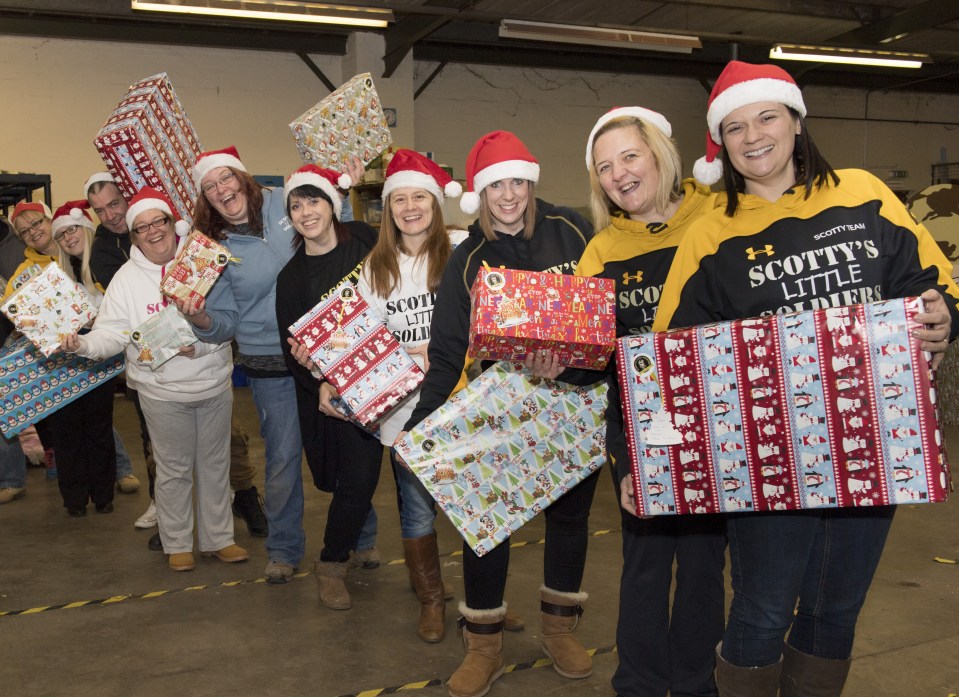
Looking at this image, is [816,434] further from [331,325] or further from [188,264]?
[188,264]

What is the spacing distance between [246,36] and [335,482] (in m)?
8.62

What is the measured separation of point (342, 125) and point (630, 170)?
1.93m

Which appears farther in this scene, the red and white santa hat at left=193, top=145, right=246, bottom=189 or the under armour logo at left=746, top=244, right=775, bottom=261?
the red and white santa hat at left=193, top=145, right=246, bottom=189

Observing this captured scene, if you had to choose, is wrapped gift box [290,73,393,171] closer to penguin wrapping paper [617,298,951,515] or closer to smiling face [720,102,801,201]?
smiling face [720,102,801,201]

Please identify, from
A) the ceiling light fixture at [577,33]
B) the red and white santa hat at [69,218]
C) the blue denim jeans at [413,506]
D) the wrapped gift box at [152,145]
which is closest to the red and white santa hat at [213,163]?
the wrapped gift box at [152,145]

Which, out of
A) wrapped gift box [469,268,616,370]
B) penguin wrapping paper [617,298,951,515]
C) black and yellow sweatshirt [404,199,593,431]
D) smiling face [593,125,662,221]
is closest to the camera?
penguin wrapping paper [617,298,951,515]

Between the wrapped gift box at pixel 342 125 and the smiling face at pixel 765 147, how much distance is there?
216cm

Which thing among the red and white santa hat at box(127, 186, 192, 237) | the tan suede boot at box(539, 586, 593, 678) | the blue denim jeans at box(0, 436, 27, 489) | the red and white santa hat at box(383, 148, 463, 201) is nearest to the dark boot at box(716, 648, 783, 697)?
the tan suede boot at box(539, 586, 593, 678)

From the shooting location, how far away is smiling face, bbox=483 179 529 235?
8.69ft

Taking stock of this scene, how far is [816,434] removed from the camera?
1.74 meters

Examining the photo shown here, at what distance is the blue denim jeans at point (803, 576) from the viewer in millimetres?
1905

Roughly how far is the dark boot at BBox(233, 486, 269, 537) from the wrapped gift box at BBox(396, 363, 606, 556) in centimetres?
224

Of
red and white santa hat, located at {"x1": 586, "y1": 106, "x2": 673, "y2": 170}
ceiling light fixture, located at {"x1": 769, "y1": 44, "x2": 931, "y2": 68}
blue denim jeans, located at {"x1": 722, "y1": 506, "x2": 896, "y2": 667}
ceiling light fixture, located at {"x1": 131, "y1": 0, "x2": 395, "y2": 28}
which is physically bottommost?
blue denim jeans, located at {"x1": 722, "y1": 506, "x2": 896, "y2": 667}

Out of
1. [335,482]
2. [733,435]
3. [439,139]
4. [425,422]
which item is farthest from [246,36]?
[733,435]
